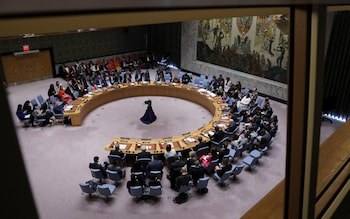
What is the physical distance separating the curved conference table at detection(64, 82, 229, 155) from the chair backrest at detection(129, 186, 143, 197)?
1656 millimetres

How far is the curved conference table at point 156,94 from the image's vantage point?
933cm

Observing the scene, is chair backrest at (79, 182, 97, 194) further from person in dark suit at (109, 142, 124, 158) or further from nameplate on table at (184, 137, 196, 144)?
nameplate on table at (184, 137, 196, 144)

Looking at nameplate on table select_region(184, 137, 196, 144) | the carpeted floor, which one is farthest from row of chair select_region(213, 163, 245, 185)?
nameplate on table select_region(184, 137, 196, 144)

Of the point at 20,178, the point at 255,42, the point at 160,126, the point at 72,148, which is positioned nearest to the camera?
the point at 20,178

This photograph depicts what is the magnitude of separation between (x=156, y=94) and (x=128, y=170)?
7.05 meters

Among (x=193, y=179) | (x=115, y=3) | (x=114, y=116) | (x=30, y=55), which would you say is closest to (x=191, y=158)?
(x=193, y=179)

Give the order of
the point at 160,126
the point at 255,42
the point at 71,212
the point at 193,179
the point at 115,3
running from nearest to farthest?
the point at 115,3 < the point at 71,212 < the point at 193,179 < the point at 160,126 < the point at 255,42

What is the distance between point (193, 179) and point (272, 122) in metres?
4.21

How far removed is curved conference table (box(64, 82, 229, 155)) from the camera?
9328 millimetres

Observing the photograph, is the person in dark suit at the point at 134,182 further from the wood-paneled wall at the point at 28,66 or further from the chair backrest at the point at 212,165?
the wood-paneled wall at the point at 28,66

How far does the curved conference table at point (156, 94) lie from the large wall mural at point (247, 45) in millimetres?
3628

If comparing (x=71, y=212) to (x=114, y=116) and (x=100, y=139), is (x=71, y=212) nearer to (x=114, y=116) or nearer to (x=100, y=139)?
(x=100, y=139)

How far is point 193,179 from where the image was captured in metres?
8.10

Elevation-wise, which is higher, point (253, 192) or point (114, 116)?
point (114, 116)
